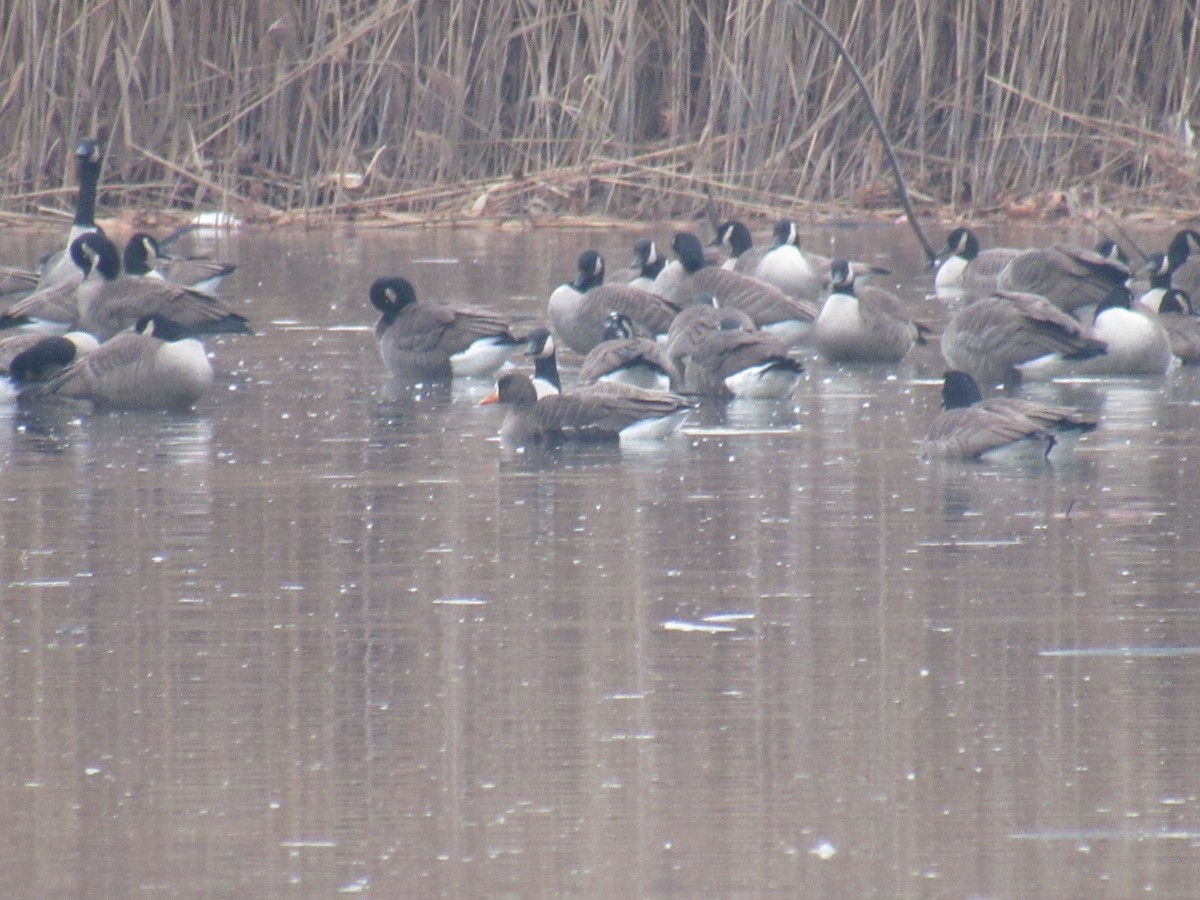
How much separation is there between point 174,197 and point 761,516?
15.2m

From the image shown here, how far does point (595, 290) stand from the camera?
13.7 meters

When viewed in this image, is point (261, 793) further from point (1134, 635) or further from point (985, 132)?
point (985, 132)

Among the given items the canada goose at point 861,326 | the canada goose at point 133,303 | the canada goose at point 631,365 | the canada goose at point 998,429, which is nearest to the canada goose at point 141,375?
the canada goose at point 133,303

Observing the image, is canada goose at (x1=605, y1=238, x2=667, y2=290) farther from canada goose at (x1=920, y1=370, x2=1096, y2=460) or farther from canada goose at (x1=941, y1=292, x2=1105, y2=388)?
canada goose at (x1=920, y1=370, x2=1096, y2=460)

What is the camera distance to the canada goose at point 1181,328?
1320cm

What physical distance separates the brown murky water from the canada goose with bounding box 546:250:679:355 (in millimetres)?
3015

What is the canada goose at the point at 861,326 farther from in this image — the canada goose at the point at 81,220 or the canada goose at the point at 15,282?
the canada goose at the point at 15,282

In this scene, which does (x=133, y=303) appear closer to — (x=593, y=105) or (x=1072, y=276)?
(x=1072, y=276)

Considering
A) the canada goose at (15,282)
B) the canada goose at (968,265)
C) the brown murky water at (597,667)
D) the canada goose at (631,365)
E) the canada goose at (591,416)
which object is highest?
the canada goose at (968,265)

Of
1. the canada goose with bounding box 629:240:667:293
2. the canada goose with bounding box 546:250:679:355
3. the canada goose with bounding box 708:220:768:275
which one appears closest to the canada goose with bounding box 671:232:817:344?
the canada goose with bounding box 629:240:667:293

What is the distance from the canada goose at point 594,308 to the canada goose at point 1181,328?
8.97 ft

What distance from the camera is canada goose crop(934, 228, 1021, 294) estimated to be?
1634 cm

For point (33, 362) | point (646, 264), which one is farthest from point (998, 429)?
point (646, 264)

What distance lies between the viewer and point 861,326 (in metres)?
13.3
